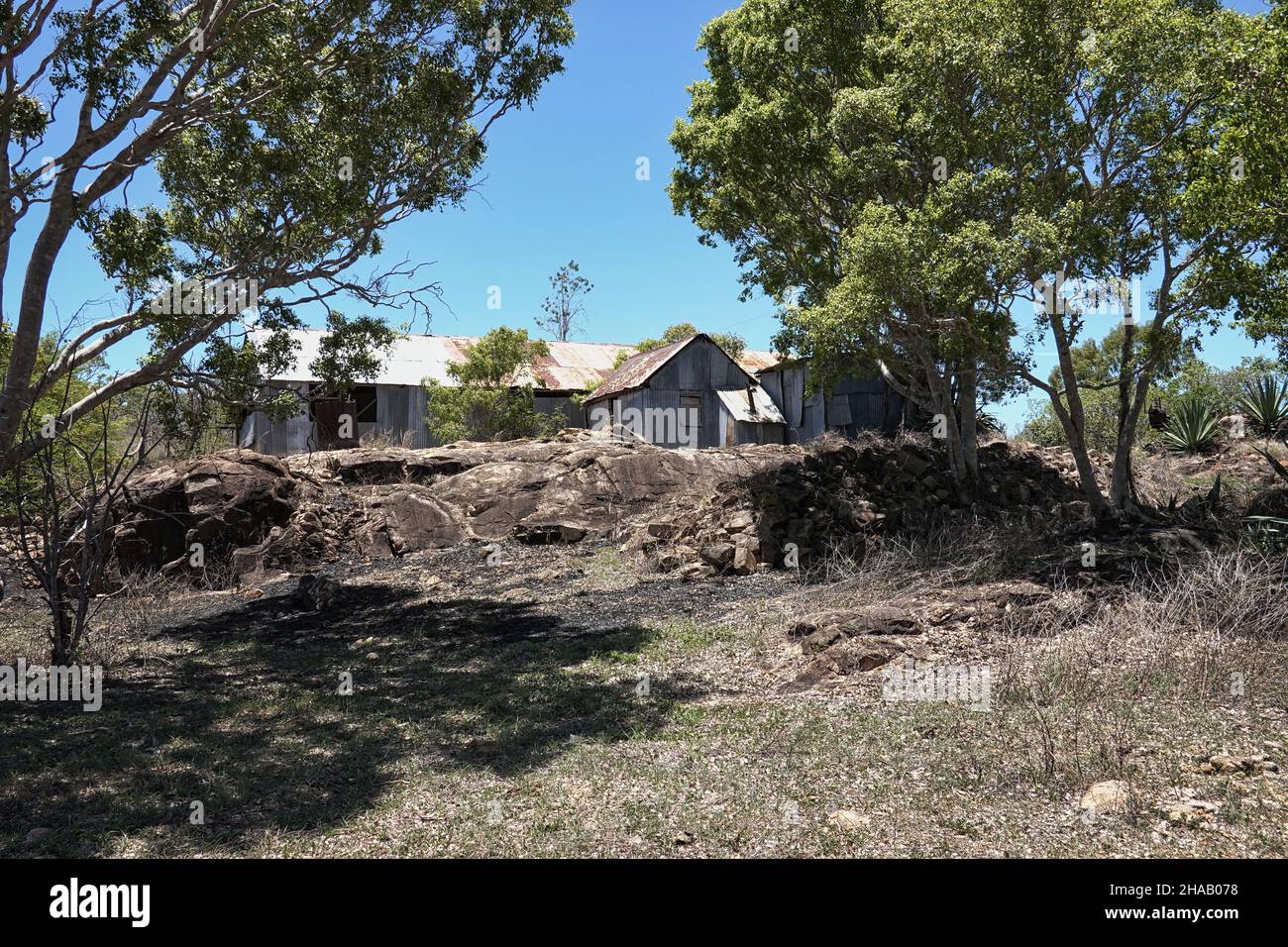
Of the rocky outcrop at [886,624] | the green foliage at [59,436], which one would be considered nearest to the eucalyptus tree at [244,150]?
the green foliage at [59,436]

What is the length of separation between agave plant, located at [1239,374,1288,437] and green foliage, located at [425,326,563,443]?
19.8 m

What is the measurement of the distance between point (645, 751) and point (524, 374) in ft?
83.7

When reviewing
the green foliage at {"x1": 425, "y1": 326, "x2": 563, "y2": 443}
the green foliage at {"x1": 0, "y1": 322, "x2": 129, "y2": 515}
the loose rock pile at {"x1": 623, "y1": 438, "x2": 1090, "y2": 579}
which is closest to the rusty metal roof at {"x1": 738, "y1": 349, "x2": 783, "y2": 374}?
the green foliage at {"x1": 425, "y1": 326, "x2": 563, "y2": 443}

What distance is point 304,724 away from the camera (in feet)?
23.3

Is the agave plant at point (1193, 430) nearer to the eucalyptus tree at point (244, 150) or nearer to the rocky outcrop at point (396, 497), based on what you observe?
the rocky outcrop at point (396, 497)

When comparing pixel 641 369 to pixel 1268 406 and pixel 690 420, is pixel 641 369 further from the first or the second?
pixel 1268 406

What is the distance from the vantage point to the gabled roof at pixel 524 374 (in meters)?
29.2

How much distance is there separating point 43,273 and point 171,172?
10.3ft

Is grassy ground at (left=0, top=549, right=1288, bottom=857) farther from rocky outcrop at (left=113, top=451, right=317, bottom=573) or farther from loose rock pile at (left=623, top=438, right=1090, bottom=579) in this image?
rocky outcrop at (left=113, top=451, right=317, bottom=573)

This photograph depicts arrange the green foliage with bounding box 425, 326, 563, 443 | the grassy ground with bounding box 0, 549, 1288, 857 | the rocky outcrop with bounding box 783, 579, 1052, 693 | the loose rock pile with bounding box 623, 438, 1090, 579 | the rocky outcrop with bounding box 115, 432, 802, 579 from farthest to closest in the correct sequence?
the green foliage with bounding box 425, 326, 563, 443
the rocky outcrop with bounding box 115, 432, 802, 579
the loose rock pile with bounding box 623, 438, 1090, 579
the rocky outcrop with bounding box 783, 579, 1052, 693
the grassy ground with bounding box 0, 549, 1288, 857

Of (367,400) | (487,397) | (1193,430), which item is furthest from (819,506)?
(367,400)

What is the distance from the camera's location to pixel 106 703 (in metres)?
7.85

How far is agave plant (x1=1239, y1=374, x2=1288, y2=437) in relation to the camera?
20.8m
